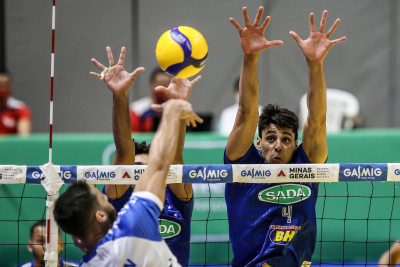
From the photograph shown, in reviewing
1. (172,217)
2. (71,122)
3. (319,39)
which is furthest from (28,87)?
(319,39)

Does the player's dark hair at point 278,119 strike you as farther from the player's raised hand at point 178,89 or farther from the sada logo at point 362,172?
the player's raised hand at point 178,89

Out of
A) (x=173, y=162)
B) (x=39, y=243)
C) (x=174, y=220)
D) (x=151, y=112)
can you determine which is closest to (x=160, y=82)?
(x=151, y=112)

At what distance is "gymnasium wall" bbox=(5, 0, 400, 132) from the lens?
973 centimetres

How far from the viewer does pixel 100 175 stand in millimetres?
3525

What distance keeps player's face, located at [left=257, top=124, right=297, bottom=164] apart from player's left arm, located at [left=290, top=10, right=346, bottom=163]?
165 mm

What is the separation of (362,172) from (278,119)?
0.79 meters

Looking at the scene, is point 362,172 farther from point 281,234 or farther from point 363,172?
point 281,234

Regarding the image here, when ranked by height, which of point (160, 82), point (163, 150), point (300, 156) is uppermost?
point (160, 82)

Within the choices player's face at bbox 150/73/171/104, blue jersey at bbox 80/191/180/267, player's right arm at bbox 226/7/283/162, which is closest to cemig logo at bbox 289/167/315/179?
player's right arm at bbox 226/7/283/162

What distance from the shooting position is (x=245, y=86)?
3498 millimetres

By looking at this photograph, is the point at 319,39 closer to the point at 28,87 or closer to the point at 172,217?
the point at 172,217

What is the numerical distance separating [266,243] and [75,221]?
5.37 ft

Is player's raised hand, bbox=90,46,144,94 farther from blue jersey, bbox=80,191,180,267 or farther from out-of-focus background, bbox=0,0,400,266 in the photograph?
out-of-focus background, bbox=0,0,400,266

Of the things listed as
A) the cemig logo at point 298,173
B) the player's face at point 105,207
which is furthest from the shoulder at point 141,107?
the player's face at point 105,207
